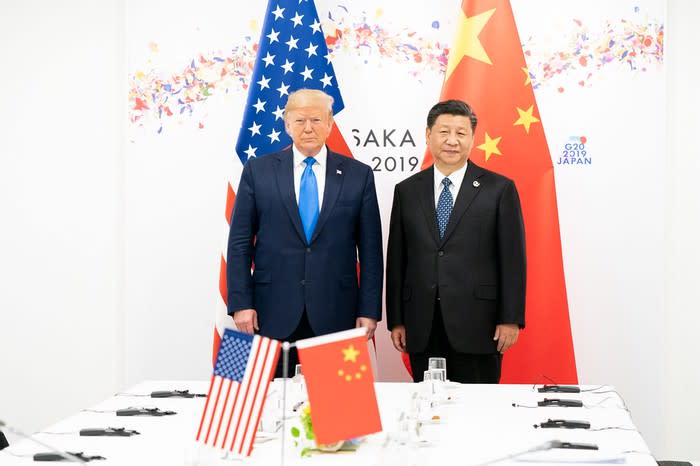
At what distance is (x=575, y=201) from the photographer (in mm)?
5148

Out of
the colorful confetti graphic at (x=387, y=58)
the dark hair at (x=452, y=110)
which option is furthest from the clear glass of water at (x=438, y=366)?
the colorful confetti graphic at (x=387, y=58)

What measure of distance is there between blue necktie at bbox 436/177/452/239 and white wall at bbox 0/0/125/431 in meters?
2.10

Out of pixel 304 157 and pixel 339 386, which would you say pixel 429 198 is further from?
pixel 339 386

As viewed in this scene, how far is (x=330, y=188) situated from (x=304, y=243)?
28cm

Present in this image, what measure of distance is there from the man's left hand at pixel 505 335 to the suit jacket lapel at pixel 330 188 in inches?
36.6

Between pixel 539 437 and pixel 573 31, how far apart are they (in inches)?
121

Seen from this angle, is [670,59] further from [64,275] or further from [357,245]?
[64,275]

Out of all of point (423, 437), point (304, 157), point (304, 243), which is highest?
point (304, 157)

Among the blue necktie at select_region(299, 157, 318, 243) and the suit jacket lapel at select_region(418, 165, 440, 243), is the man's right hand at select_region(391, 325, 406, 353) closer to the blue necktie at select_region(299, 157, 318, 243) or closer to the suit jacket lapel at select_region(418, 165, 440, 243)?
the suit jacket lapel at select_region(418, 165, 440, 243)

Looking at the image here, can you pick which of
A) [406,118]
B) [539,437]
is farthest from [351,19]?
[539,437]

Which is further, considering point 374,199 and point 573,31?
point 573,31

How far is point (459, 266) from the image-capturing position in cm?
418

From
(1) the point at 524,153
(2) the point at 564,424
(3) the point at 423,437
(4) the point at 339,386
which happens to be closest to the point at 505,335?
(1) the point at 524,153

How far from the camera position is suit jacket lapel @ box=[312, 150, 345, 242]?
4.18 meters
